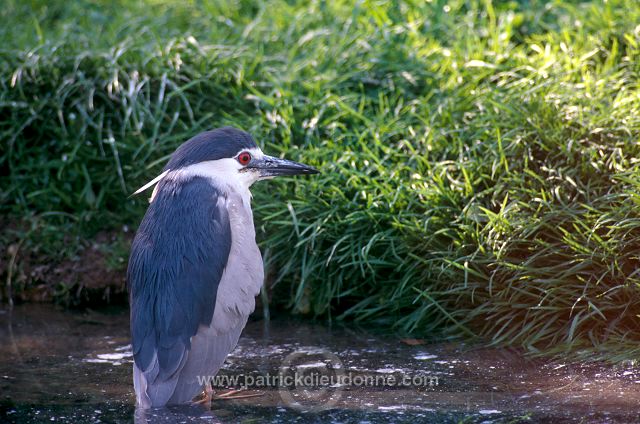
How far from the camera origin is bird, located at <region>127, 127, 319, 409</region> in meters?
3.60

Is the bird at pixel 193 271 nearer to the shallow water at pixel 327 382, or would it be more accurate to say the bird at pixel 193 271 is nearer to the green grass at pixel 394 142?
the shallow water at pixel 327 382

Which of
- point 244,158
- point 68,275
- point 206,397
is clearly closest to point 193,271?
point 206,397

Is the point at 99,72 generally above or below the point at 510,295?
above

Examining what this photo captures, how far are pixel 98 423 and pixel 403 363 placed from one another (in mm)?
1418

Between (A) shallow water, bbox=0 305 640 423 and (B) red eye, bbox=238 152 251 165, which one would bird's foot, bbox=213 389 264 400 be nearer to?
(A) shallow water, bbox=0 305 640 423

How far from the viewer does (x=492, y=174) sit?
4.63 m

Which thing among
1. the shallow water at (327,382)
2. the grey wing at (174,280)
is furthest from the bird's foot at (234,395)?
the grey wing at (174,280)

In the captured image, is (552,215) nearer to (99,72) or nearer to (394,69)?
(394,69)

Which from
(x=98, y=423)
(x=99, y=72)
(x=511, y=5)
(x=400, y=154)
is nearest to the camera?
(x=98, y=423)

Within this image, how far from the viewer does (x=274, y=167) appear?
14.1 feet

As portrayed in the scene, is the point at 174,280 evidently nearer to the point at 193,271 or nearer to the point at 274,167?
the point at 193,271

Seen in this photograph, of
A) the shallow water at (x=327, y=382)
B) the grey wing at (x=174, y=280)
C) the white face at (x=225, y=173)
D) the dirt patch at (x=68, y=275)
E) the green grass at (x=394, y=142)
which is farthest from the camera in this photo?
the dirt patch at (x=68, y=275)

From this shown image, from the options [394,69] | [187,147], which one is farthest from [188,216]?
[394,69]

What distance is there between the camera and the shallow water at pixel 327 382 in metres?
3.44
